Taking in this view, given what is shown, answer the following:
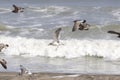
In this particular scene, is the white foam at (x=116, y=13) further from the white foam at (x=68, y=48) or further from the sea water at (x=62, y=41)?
the white foam at (x=68, y=48)

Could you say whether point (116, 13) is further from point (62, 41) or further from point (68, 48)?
point (68, 48)

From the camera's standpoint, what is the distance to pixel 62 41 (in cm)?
1500

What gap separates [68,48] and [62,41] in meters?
0.93

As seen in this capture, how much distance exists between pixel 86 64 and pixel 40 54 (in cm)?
223

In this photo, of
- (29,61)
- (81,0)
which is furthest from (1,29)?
(81,0)

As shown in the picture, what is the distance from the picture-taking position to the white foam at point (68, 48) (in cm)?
1347

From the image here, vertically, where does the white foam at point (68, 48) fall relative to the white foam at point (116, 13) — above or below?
below

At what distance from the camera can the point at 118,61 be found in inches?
481

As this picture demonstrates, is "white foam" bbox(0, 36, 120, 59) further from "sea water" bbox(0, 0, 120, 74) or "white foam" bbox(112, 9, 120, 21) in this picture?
"white foam" bbox(112, 9, 120, 21)

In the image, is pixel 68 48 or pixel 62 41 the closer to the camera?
pixel 68 48

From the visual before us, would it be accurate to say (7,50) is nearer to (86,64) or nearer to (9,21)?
(86,64)

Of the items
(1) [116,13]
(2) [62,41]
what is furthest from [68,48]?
(1) [116,13]

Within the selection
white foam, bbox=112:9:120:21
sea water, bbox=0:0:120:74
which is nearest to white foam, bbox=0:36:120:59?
sea water, bbox=0:0:120:74

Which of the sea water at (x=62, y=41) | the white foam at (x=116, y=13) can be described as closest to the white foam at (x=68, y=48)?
the sea water at (x=62, y=41)
